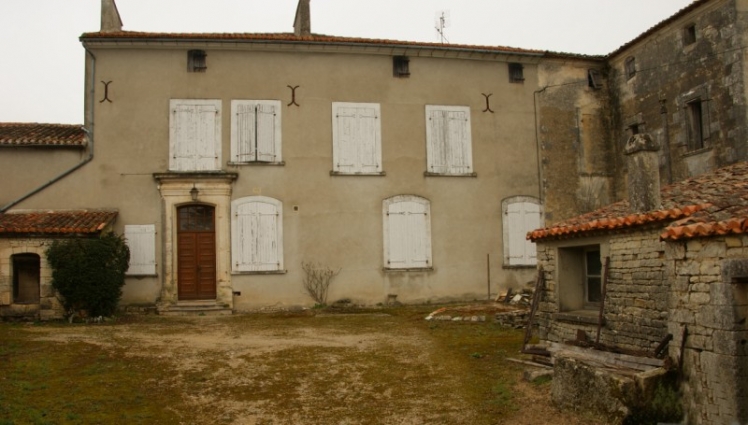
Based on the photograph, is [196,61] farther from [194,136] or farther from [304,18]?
[304,18]

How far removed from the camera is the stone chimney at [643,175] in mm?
7961

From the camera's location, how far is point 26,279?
13.0 meters

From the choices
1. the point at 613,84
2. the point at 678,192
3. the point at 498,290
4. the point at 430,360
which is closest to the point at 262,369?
the point at 430,360

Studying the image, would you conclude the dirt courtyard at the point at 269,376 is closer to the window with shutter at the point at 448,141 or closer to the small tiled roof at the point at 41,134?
the small tiled roof at the point at 41,134

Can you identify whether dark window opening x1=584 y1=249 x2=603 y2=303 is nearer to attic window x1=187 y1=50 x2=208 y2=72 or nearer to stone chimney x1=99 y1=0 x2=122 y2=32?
attic window x1=187 y1=50 x2=208 y2=72

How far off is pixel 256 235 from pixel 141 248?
2544 millimetres

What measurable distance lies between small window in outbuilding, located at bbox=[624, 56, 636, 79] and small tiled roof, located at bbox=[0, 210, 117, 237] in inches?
505

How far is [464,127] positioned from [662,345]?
9693mm

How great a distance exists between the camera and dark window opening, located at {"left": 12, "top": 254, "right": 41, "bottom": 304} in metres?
12.8

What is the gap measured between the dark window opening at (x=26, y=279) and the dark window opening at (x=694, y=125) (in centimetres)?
1429

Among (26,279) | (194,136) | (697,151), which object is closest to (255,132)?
(194,136)

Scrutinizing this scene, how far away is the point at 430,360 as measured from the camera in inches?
349

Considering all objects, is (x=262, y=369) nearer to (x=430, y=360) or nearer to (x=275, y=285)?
(x=430, y=360)

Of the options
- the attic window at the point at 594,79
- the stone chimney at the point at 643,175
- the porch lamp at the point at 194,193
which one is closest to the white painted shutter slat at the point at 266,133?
the porch lamp at the point at 194,193
